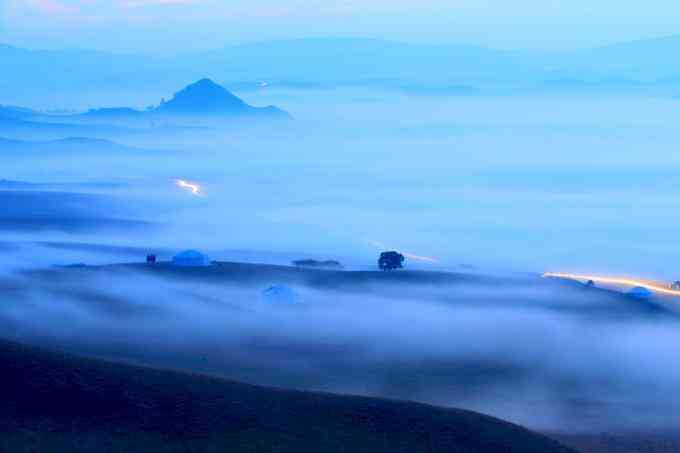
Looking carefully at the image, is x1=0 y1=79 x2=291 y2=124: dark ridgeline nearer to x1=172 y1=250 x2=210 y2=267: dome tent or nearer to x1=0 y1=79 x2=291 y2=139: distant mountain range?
x1=0 y1=79 x2=291 y2=139: distant mountain range

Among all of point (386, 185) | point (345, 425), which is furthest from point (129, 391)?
point (386, 185)

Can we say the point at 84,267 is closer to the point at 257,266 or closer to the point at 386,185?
the point at 257,266

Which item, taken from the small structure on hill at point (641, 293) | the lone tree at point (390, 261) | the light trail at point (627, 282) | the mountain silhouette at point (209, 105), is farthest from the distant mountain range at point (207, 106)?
the small structure on hill at point (641, 293)

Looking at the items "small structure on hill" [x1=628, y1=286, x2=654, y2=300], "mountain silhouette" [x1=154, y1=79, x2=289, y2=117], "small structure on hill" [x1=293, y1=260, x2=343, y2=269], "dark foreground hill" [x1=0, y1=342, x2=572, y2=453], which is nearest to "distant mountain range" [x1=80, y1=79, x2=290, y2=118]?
"mountain silhouette" [x1=154, y1=79, x2=289, y2=117]

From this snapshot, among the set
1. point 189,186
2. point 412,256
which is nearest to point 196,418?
point 412,256

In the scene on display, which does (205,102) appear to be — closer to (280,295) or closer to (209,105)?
(209,105)

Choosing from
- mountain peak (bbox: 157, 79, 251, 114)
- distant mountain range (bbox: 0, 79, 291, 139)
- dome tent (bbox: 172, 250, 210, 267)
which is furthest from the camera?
mountain peak (bbox: 157, 79, 251, 114)
